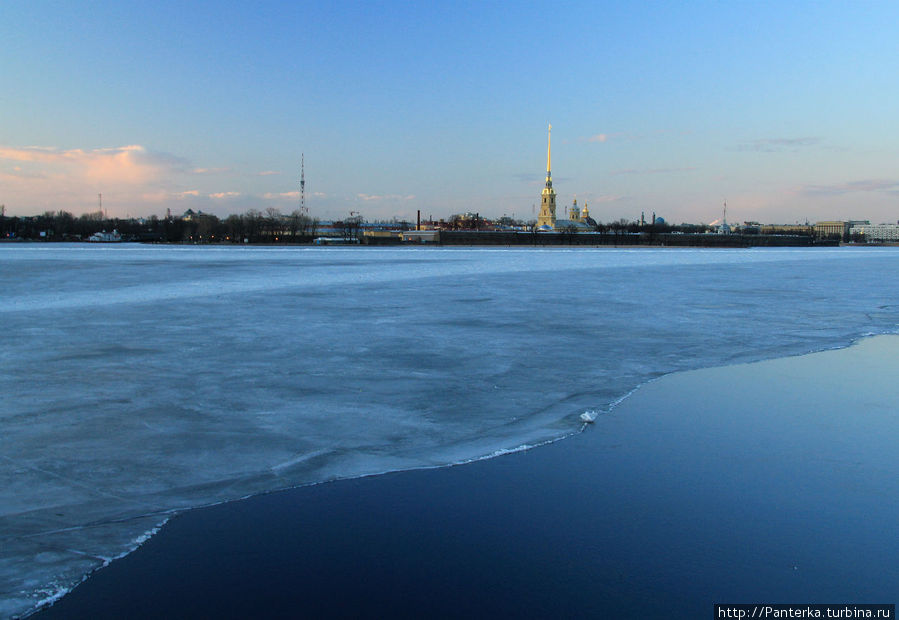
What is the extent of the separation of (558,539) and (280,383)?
4.12 metres

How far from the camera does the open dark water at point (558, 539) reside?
298 cm

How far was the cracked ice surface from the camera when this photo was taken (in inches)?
159

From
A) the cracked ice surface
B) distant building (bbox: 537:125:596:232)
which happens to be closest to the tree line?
distant building (bbox: 537:125:596:232)

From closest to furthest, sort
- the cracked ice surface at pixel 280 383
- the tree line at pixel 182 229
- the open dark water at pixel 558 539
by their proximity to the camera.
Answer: the open dark water at pixel 558 539, the cracked ice surface at pixel 280 383, the tree line at pixel 182 229

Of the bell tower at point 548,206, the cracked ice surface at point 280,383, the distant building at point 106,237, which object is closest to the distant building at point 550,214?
the bell tower at point 548,206

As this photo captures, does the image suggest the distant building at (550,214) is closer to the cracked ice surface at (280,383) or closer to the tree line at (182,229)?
the tree line at (182,229)

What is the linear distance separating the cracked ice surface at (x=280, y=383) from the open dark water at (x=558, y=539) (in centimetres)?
32

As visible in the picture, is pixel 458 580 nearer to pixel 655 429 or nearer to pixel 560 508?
pixel 560 508

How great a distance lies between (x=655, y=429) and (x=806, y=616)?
2.63 metres

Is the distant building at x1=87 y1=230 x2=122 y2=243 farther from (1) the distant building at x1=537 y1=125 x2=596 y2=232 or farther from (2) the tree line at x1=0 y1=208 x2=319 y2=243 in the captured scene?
(1) the distant building at x1=537 y1=125 x2=596 y2=232

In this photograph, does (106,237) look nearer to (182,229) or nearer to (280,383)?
(182,229)

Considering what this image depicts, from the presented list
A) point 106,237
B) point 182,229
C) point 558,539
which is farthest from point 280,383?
point 106,237

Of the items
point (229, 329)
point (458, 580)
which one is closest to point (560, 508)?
point (458, 580)

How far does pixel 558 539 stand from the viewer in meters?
3.52
